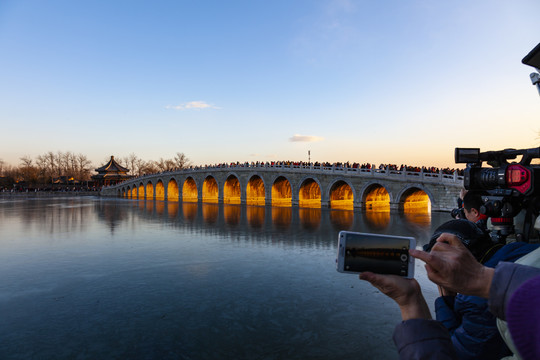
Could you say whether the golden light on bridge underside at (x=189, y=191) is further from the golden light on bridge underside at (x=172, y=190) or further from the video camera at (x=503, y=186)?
the video camera at (x=503, y=186)

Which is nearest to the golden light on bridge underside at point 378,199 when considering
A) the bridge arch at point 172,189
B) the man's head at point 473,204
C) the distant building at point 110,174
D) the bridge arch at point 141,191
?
the man's head at point 473,204

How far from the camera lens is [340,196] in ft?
107

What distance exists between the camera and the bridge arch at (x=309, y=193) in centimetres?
3156

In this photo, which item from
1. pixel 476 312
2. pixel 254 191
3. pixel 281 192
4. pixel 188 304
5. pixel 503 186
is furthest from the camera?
pixel 254 191

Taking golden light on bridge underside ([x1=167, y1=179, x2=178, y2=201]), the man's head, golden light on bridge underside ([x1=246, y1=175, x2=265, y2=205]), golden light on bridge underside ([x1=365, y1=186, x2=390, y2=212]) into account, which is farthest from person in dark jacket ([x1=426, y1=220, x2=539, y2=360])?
golden light on bridge underside ([x1=167, y1=179, x2=178, y2=201])

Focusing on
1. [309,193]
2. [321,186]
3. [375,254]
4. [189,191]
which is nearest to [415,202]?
[321,186]

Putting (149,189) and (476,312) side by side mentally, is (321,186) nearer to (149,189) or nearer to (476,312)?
(476,312)

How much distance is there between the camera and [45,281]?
7.15 m

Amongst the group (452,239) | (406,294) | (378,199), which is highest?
(452,239)

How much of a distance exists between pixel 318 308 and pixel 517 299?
528cm

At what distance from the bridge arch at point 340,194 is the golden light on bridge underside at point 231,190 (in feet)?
43.6

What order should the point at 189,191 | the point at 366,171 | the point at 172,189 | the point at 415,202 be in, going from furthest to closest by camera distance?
1. the point at 172,189
2. the point at 189,191
3. the point at 415,202
4. the point at 366,171

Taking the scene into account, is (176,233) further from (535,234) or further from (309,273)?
(535,234)

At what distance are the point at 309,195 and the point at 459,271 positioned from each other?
35.7 metres
